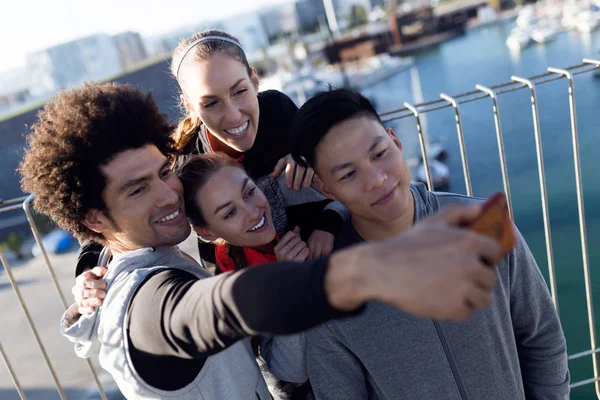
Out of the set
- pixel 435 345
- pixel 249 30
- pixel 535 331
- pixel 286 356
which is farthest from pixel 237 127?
pixel 249 30

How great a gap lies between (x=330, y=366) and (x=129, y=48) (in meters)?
57.2

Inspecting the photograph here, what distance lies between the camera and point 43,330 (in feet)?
38.8

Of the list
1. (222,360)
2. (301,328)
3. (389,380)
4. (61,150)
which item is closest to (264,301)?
(301,328)

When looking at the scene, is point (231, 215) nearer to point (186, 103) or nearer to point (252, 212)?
point (252, 212)

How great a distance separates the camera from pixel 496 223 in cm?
77

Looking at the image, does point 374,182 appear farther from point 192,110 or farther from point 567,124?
point 567,124

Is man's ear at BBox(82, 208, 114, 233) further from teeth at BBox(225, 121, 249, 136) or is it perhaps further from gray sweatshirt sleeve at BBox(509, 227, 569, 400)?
gray sweatshirt sleeve at BBox(509, 227, 569, 400)

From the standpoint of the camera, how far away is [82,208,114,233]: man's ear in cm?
144

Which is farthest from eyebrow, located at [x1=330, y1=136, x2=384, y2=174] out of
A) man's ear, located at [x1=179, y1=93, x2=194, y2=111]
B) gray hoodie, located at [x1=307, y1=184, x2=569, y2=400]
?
man's ear, located at [x1=179, y1=93, x2=194, y2=111]

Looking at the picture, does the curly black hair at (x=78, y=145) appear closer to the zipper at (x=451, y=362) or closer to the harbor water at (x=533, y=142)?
the zipper at (x=451, y=362)

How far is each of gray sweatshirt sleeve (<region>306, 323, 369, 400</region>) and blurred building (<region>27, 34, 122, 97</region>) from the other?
56.2 metres

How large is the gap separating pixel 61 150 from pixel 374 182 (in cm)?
81

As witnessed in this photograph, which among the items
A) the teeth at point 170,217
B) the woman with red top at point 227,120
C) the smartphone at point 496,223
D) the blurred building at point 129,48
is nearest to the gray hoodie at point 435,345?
the woman with red top at point 227,120

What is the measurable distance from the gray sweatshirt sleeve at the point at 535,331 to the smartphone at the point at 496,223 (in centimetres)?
80
